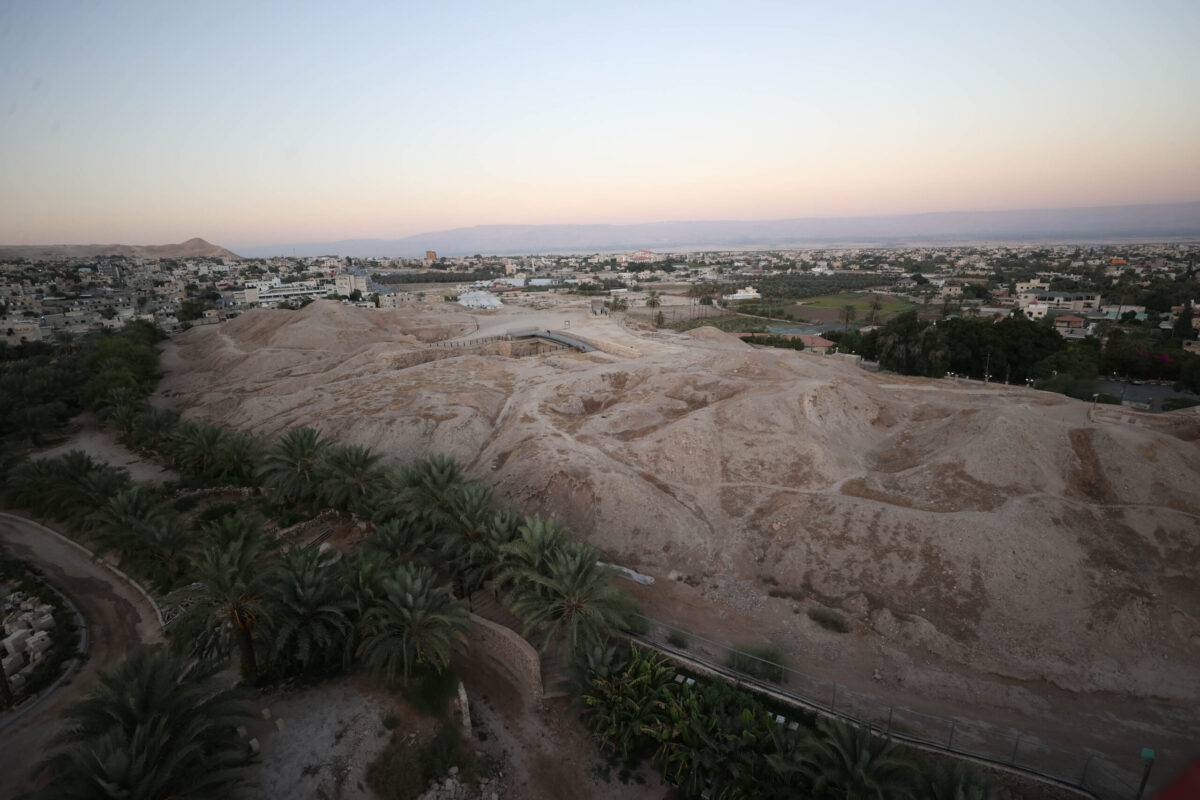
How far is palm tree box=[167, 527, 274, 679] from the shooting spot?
1442 cm

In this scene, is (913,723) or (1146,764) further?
(913,723)

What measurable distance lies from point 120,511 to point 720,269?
18947 cm

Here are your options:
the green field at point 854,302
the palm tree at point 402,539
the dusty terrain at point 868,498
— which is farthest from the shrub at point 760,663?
the green field at point 854,302

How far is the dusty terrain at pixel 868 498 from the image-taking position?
17.2 m

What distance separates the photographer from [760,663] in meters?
15.6

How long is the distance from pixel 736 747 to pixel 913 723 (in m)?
5.14

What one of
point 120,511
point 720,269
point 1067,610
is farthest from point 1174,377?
point 720,269

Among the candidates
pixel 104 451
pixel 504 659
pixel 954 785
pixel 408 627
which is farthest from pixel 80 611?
pixel 954 785

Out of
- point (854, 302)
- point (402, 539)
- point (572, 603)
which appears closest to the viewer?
point (572, 603)

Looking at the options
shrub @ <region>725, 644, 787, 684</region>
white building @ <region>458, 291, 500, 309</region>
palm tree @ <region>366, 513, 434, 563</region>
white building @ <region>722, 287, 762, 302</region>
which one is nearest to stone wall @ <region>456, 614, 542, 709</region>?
palm tree @ <region>366, 513, 434, 563</region>

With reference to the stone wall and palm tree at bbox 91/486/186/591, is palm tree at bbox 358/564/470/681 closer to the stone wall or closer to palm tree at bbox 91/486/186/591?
the stone wall

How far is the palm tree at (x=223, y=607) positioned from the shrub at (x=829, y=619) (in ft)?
52.8

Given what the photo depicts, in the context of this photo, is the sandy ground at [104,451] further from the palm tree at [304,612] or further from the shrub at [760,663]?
the shrub at [760,663]

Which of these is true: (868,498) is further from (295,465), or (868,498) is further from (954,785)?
(295,465)
